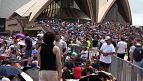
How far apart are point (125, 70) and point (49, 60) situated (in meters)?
3.73

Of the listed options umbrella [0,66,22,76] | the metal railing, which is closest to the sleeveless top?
umbrella [0,66,22,76]

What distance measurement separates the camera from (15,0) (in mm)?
73438

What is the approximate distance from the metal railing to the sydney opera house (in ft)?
143

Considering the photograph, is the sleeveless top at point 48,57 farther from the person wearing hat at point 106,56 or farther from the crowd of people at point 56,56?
the person wearing hat at point 106,56

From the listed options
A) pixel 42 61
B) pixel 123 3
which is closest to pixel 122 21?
pixel 123 3

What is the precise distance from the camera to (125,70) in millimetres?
10609

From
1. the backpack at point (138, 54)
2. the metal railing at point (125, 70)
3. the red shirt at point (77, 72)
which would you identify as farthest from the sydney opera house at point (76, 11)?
the red shirt at point (77, 72)

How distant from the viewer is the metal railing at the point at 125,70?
8824 millimetres

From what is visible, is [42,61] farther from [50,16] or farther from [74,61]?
[50,16]

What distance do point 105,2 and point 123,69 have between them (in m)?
48.3

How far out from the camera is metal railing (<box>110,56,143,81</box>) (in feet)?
29.0

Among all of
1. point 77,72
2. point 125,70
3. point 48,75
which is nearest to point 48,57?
point 48,75

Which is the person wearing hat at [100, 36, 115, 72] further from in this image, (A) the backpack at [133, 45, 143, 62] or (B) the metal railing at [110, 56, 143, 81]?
(A) the backpack at [133, 45, 143, 62]

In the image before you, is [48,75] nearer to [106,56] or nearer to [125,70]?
[125,70]
